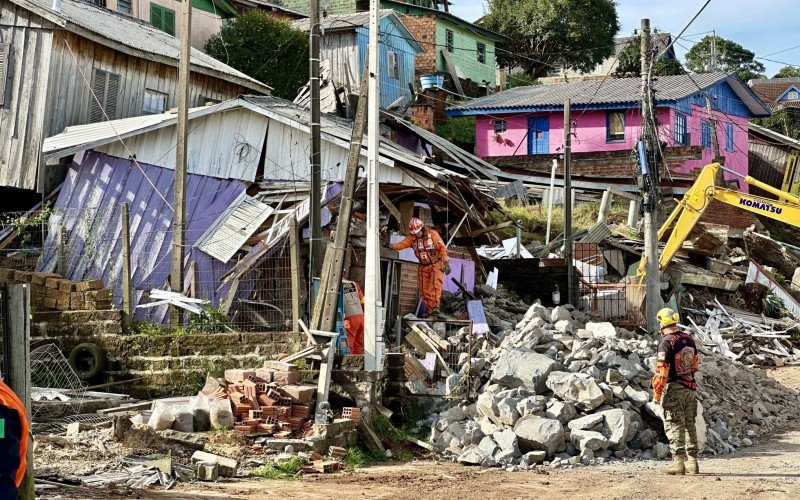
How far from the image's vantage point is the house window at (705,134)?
4391 cm

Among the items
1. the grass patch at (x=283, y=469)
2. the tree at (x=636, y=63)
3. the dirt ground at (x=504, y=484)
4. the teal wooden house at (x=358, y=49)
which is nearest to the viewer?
the dirt ground at (x=504, y=484)

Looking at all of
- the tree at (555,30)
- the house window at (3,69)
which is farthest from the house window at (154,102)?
the tree at (555,30)

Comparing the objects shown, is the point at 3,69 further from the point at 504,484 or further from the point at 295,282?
the point at 504,484

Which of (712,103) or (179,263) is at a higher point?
(712,103)

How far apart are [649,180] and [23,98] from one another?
13.9 m

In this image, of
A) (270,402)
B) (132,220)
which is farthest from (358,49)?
(270,402)

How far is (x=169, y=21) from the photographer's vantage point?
36781 millimetres

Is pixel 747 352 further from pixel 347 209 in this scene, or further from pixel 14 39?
pixel 14 39

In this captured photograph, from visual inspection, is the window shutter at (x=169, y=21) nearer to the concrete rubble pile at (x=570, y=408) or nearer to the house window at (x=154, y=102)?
the house window at (x=154, y=102)

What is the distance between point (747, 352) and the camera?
91.7 ft

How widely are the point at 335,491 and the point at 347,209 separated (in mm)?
5753

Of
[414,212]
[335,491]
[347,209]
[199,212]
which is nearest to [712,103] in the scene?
[414,212]

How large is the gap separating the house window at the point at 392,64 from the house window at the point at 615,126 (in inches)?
324

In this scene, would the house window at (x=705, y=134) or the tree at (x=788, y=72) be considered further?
the tree at (x=788, y=72)
